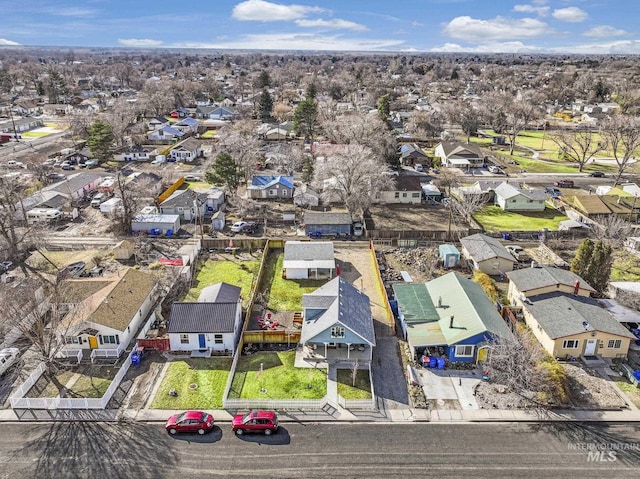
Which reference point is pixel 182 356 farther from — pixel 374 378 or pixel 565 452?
pixel 565 452

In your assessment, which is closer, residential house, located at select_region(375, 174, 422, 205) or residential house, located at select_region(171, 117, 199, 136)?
residential house, located at select_region(375, 174, 422, 205)

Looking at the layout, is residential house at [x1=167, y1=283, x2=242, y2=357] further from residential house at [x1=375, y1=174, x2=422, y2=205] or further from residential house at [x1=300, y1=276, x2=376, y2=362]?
residential house at [x1=375, y1=174, x2=422, y2=205]

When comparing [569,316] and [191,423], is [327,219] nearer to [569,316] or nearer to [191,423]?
[569,316]

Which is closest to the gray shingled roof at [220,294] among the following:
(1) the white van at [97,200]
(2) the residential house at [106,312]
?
(2) the residential house at [106,312]

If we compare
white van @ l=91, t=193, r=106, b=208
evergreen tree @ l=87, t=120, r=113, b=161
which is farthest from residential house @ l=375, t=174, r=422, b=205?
evergreen tree @ l=87, t=120, r=113, b=161

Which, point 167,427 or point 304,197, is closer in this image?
point 167,427

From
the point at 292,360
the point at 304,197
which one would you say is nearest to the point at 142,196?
the point at 304,197

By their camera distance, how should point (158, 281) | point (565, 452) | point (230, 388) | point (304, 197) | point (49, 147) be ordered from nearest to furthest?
point (565, 452)
point (230, 388)
point (158, 281)
point (304, 197)
point (49, 147)
